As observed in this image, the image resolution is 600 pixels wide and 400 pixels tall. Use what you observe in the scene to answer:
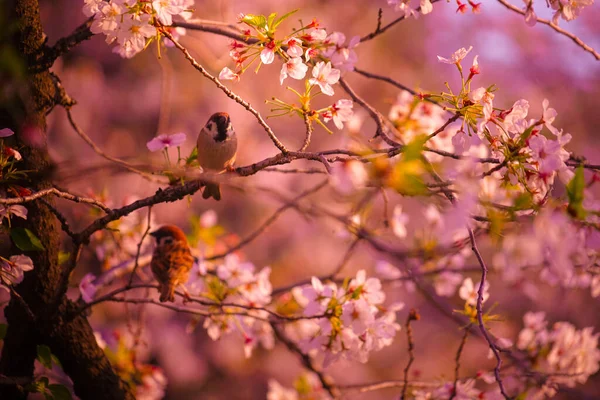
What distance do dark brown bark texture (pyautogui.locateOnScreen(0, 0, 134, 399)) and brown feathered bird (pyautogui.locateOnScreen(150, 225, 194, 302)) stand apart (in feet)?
0.68

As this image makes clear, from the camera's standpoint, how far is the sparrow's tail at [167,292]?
1198mm

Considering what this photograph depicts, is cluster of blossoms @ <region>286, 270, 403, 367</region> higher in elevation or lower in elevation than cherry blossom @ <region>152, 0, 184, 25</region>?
lower

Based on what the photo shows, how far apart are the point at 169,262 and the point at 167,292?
77mm

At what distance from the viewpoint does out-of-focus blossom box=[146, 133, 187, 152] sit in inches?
38.9

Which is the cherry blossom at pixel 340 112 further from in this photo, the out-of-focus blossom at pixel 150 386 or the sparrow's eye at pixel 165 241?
the out-of-focus blossom at pixel 150 386

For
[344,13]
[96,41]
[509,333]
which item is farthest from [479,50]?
[96,41]

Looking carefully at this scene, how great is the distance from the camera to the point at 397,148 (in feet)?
2.86

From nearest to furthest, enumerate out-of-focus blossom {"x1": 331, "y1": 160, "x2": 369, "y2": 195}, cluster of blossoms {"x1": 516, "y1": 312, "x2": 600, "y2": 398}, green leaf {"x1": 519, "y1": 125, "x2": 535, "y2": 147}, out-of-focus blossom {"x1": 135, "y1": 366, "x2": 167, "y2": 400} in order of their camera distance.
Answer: out-of-focus blossom {"x1": 331, "y1": 160, "x2": 369, "y2": 195} < green leaf {"x1": 519, "y1": 125, "x2": 535, "y2": 147} < cluster of blossoms {"x1": 516, "y1": 312, "x2": 600, "y2": 398} < out-of-focus blossom {"x1": 135, "y1": 366, "x2": 167, "y2": 400}

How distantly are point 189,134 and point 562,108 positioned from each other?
3.03 m

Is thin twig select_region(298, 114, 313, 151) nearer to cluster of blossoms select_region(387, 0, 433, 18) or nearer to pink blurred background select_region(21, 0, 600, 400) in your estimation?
cluster of blossoms select_region(387, 0, 433, 18)

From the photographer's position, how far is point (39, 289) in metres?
1.07

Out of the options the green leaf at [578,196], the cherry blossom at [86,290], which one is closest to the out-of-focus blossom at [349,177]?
the green leaf at [578,196]

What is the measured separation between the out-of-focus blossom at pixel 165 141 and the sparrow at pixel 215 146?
18cm

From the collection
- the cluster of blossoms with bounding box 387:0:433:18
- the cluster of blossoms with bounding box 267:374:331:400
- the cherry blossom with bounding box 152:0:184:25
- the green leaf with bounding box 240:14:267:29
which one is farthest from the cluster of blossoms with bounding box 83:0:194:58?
the cluster of blossoms with bounding box 267:374:331:400
